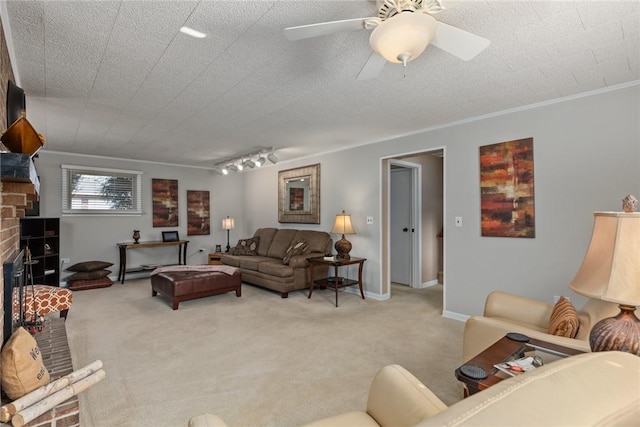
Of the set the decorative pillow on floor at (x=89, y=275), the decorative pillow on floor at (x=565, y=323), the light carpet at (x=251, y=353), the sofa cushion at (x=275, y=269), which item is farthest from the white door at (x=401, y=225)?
the decorative pillow on floor at (x=89, y=275)

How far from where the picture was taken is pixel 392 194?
236 inches

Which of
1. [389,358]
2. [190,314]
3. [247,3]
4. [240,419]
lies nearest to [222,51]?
[247,3]

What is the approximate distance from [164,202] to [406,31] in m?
6.40

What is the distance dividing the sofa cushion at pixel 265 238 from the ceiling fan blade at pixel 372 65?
4553 millimetres

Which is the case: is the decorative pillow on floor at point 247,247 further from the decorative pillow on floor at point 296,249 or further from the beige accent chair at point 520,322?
the beige accent chair at point 520,322

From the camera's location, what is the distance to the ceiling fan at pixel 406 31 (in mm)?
1437

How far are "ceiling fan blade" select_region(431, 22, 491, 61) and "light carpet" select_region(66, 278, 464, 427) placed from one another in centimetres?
207

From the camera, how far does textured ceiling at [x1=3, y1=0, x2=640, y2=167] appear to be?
5.86 ft

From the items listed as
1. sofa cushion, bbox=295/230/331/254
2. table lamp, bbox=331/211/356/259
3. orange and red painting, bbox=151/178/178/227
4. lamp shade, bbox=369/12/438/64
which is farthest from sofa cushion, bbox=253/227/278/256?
lamp shade, bbox=369/12/438/64

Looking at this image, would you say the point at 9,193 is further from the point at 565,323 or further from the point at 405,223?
the point at 405,223

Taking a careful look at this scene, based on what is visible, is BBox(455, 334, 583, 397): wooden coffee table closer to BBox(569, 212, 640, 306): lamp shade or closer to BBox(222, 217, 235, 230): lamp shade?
BBox(569, 212, 640, 306): lamp shade

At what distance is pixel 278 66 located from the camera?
2400 mm

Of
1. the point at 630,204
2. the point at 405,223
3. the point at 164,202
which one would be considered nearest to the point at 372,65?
the point at 630,204

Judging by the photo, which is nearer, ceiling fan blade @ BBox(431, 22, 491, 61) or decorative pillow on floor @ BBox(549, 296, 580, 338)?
ceiling fan blade @ BBox(431, 22, 491, 61)
